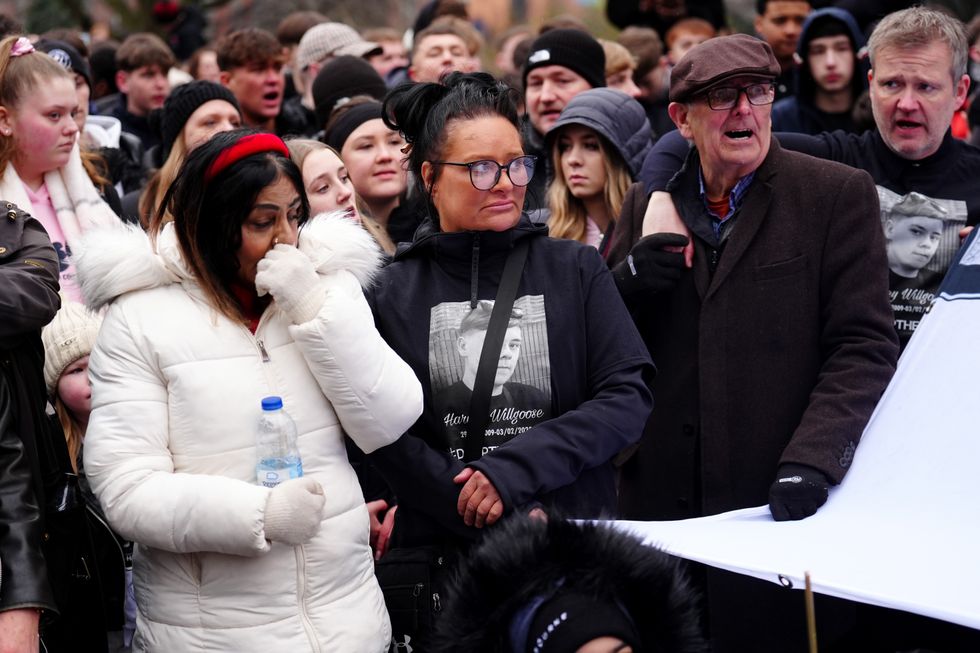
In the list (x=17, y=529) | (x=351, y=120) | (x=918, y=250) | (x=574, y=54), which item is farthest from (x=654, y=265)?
(x=574, y=54)

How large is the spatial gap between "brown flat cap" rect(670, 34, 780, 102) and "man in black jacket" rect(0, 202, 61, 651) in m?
1.91

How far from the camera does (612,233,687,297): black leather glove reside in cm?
369

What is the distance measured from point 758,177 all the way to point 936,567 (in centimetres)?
142

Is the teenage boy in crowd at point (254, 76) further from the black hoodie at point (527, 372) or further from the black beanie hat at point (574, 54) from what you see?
the black hoodie at point (527, 372)

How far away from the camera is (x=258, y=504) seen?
2.87 metres

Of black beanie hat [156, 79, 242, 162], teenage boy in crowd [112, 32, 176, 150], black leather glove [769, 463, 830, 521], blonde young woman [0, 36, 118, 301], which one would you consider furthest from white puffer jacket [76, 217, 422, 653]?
teenage boy in crowd [112, 32, 176, 150]

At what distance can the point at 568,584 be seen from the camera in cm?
262

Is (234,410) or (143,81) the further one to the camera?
(143,81)

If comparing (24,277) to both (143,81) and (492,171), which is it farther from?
(143,81)

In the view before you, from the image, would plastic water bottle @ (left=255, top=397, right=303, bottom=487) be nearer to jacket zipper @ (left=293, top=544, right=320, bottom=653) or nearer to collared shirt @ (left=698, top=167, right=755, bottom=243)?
jacket zipper @ (left=293, top=544, right=320, bottom=653)

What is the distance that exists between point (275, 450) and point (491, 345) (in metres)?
0.65

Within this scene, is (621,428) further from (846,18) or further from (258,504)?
(846,18)

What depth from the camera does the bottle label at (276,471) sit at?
297cm

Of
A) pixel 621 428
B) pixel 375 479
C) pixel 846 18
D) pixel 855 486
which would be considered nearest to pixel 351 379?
pixel 621 428
